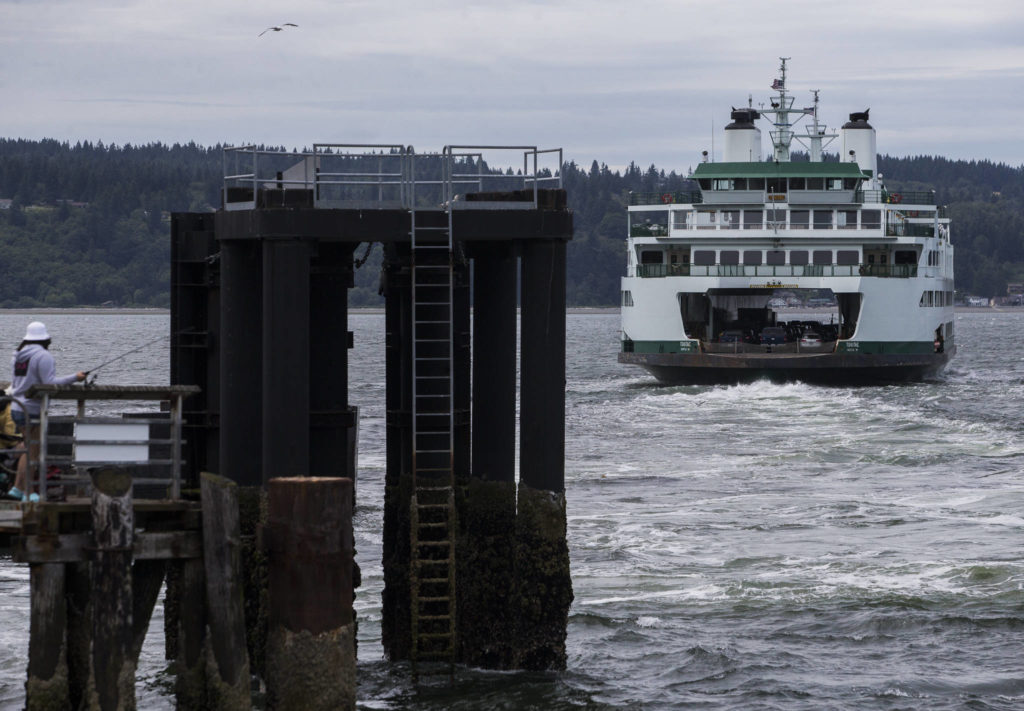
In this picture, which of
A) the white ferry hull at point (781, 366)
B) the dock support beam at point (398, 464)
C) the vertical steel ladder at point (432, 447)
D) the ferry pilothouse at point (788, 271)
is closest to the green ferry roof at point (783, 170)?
the ferry pilothouse at point (788, 271)

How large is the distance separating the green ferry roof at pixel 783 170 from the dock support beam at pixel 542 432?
47965 mm

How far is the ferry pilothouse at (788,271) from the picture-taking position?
188 ft

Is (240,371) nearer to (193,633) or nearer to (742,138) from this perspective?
(193,633)

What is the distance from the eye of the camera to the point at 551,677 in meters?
15.1

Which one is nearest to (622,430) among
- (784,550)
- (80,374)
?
(784,550)

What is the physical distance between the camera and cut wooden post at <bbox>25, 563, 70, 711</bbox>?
1113cm

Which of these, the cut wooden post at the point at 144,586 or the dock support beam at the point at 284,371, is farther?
the dock support beam at the point at 284,371

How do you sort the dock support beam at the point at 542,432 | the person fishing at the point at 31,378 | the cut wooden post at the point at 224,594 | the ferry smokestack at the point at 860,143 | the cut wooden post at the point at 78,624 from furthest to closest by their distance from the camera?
the ferry smokestack at the point at 860,143
the dock support beam at the point at 542,432
the person fishing at the point at 31,378
the cut wooden post at the point at 224,594
the cut wooden post at the point at 78,624

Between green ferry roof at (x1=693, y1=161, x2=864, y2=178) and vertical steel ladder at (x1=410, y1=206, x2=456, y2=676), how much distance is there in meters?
47.5

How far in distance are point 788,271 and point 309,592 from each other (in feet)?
158

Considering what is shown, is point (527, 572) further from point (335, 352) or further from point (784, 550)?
point (784, 550)

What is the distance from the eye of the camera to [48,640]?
Result: 11156 millimetres

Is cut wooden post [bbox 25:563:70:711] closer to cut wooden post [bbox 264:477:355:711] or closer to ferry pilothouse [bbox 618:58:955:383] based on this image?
cut wooden post [bbox 264:477:355:711]

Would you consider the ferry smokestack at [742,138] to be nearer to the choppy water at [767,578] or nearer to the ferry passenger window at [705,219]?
the ferry passenger window at [705,219]
